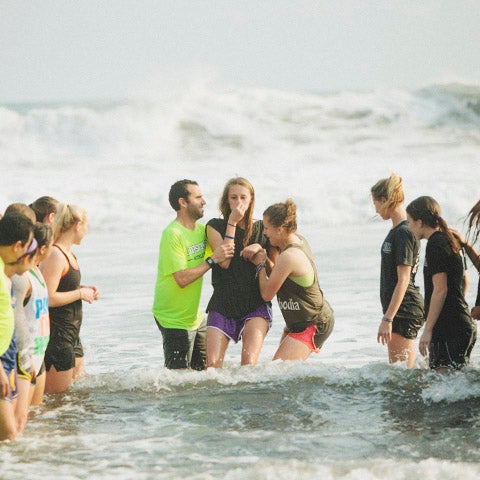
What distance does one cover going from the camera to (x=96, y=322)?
31.5 feet

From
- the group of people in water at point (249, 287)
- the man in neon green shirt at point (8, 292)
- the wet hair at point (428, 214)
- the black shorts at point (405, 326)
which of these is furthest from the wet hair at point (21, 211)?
the black shorts at point (405, 326)

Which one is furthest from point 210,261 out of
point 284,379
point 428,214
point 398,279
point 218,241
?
point 428,214

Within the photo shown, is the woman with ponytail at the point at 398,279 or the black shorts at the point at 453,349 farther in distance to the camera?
the woman with ponytail at the point at 398,279

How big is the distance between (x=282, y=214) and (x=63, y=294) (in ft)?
5.44

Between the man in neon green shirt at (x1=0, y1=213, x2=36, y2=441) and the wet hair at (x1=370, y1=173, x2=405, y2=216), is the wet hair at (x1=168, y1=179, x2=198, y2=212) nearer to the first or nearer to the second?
the wet hair at (x1=370, y1=173, x2=405, y2=216)

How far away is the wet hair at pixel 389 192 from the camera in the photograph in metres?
6.07

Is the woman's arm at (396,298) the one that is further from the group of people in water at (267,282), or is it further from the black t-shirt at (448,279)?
the black t-shirt at (448,279)

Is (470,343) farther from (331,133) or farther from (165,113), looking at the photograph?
(165,113)

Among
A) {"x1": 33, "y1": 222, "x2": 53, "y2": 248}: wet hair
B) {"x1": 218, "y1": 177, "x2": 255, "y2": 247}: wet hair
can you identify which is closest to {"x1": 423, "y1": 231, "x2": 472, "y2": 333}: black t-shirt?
{"x1": 218, "y1": 177, "x2": 255, "y2": 247}: wet hair

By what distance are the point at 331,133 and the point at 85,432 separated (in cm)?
2666

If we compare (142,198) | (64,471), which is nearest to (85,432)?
(64,471)

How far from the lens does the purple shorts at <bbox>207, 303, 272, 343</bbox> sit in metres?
6.26

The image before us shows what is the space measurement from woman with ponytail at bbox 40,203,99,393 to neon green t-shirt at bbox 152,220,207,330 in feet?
2.25

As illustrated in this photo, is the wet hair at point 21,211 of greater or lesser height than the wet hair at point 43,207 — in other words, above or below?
below
